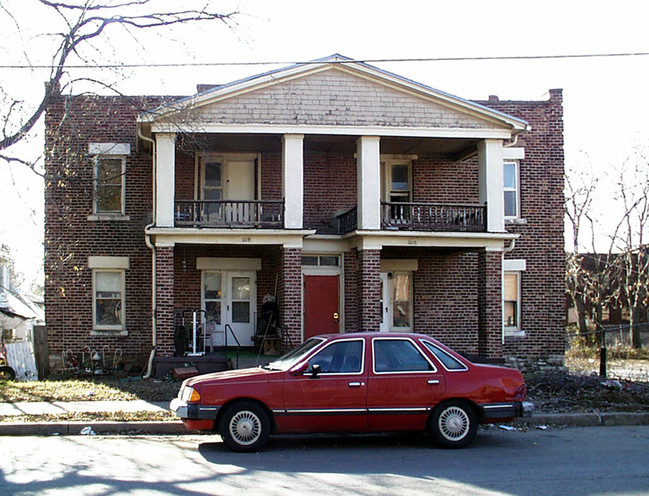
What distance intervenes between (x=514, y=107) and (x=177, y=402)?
15.4 meters

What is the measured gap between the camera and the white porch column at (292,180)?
709 inches

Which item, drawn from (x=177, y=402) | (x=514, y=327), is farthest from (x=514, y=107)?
(x=177, y=402)

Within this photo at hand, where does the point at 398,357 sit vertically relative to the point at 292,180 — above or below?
below

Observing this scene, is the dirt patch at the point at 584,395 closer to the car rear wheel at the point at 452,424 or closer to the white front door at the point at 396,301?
the car rear wheel at the point at 452,424

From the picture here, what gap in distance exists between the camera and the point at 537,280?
2144cm

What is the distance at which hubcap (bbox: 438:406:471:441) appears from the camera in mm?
9898

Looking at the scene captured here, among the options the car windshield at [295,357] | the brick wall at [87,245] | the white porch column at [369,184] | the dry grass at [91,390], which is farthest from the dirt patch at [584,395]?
the brick wall at [87,245]

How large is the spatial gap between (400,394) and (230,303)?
1165 cm

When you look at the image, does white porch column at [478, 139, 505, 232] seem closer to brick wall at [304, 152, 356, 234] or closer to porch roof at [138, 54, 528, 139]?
porch roof at [138, 54, 528, 139]

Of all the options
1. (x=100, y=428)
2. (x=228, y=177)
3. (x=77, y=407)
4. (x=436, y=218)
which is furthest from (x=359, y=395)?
(x=228, y=177)

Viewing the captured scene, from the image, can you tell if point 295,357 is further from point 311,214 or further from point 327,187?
point 327,187

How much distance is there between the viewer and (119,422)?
11695 millimetres

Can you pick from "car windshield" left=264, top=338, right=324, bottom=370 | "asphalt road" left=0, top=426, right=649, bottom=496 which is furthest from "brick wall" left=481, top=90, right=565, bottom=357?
"car windshield" left=264, top=338, right=324, bottom=370

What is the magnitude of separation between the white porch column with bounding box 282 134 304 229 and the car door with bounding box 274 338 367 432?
27.8 ft
